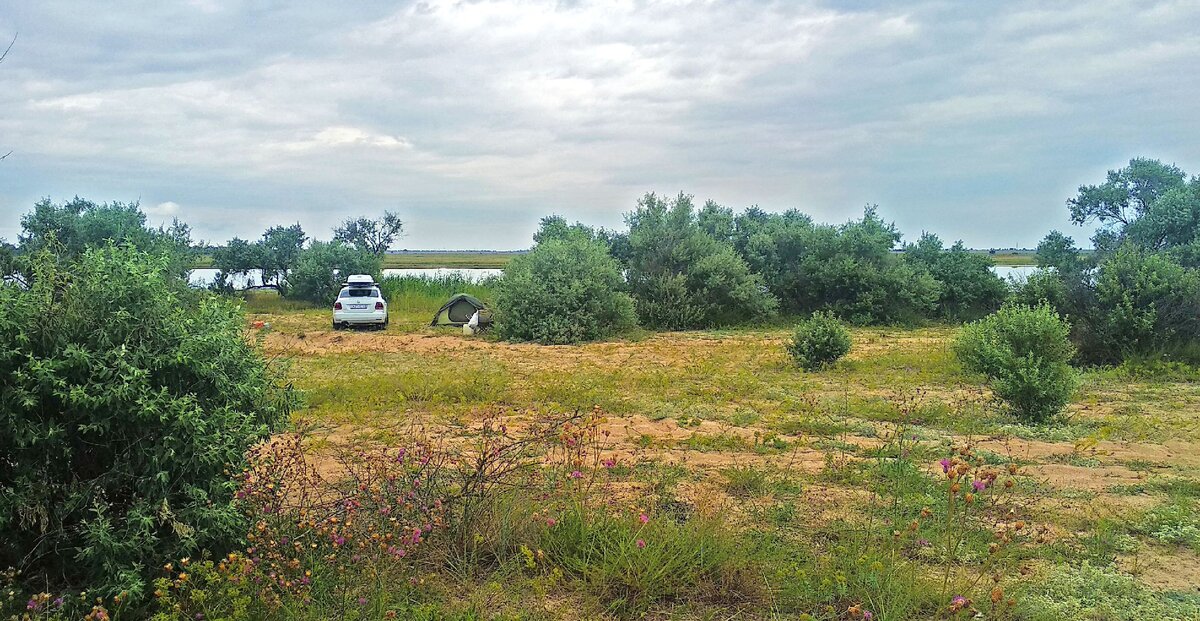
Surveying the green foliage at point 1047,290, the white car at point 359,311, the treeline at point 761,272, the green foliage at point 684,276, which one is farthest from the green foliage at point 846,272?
the white car at point 359,311

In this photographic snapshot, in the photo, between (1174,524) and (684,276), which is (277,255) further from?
(1174,524)

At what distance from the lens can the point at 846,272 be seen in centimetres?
2208

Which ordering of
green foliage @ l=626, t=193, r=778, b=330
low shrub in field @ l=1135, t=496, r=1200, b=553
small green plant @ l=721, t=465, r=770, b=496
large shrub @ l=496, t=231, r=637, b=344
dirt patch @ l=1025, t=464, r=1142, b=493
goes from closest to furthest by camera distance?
low shrub in field @ l=1135, t=496, r=1200, b=553 < small green plant @ l=721, t=465, r=770, b=496 < dirt patch @ l=1025, t=464, r=1142, b=493 < large shrub @ l=496, t=231, r=637, b=344 < green foliage @ l=626, t=193, r=778, b=330

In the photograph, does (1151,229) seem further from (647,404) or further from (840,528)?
(840,528)

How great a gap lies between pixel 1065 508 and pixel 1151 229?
18.3 metres

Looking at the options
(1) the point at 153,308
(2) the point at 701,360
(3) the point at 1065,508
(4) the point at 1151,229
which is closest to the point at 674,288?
(2) the point at 701,360

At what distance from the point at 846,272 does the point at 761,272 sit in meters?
2.37

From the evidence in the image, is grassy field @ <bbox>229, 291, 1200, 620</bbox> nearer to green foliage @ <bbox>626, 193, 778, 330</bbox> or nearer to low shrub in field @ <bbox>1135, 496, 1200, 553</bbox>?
low shrub in field @ <bbox>1135, 496, 1200, 553</bbox>

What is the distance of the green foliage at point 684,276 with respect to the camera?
20938 mm

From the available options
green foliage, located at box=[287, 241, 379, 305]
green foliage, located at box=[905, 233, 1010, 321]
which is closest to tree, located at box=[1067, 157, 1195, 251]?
green foliage, located at box=[905, 233, 1010, 321]

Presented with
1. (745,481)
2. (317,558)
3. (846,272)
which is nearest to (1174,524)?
(745,481)

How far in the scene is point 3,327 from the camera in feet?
11.6

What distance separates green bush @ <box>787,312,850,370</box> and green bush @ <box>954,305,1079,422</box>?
87.7 inches

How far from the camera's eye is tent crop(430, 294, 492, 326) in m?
22.0
